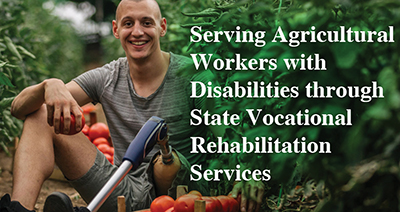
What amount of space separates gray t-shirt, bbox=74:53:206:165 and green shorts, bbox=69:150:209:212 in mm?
177

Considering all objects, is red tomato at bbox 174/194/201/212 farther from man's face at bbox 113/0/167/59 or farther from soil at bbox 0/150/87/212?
soil at bbox 0/150/87/212

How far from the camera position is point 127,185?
7.02ft

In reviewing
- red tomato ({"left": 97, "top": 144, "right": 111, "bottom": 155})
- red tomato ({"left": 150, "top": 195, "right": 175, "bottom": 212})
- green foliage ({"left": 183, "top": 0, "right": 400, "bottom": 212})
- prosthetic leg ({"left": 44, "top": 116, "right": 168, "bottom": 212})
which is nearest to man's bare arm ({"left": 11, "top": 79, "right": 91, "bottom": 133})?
prosthetic leg ({"left": 44, "top": 116, "right": 168, "bottom": 212})

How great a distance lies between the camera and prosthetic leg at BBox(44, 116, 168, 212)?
1.57 meters

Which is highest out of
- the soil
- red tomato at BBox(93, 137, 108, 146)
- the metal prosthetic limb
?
red tomato at BBox(93, 137, 108, 146)

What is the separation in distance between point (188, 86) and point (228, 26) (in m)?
1.04

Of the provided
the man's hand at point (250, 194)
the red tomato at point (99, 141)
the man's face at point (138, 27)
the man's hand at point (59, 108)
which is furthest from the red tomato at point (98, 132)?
the man's hand at point (250, 194)

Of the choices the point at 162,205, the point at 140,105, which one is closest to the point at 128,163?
the point at 162,205

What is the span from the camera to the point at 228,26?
4.25 feet

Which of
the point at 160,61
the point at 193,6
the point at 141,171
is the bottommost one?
the point at 141,171

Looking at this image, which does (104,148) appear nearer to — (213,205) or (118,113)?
(118,113)

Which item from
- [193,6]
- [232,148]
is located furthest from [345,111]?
[193,6]

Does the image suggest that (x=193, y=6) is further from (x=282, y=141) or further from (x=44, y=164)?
(x=282, y=141)

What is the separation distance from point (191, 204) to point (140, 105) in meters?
0.80
